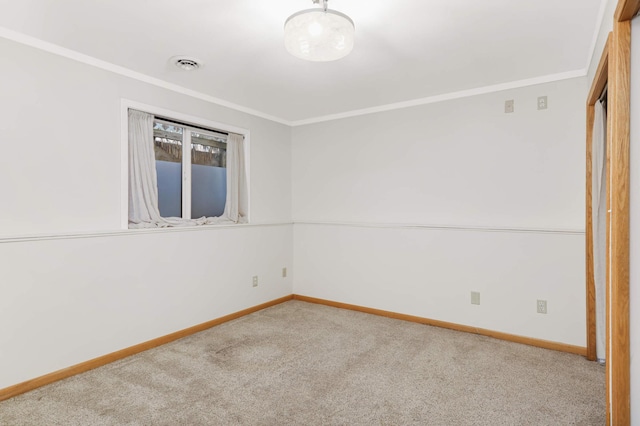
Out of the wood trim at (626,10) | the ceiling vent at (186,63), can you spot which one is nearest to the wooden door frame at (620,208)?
the wood trim at (626,10)

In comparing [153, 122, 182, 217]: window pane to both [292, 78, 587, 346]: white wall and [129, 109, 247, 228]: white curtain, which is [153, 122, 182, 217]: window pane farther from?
[292, 78, 587, 346]: white wall

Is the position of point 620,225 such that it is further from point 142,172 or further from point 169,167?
point 169,167

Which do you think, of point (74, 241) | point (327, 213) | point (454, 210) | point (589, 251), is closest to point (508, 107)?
point (454, 210)

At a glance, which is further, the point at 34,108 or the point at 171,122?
the point at 171,122

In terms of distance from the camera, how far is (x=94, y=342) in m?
2.77

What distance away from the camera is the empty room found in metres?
2.11

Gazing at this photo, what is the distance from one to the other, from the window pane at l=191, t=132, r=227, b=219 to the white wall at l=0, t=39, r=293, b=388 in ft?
1.05

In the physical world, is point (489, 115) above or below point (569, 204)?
above

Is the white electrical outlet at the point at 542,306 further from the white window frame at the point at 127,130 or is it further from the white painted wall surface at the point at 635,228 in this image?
the white window frame at the point at 127,130

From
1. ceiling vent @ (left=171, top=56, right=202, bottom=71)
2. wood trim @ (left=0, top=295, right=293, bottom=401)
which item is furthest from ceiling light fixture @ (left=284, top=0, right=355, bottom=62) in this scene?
wood trim @ (left=0, top=295, right=293, bottom=401)

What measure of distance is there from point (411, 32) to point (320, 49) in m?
0.70

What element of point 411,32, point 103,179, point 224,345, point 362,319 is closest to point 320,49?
point 411,32

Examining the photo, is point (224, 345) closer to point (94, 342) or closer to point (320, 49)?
point (94, 342)

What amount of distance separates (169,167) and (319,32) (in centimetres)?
220
